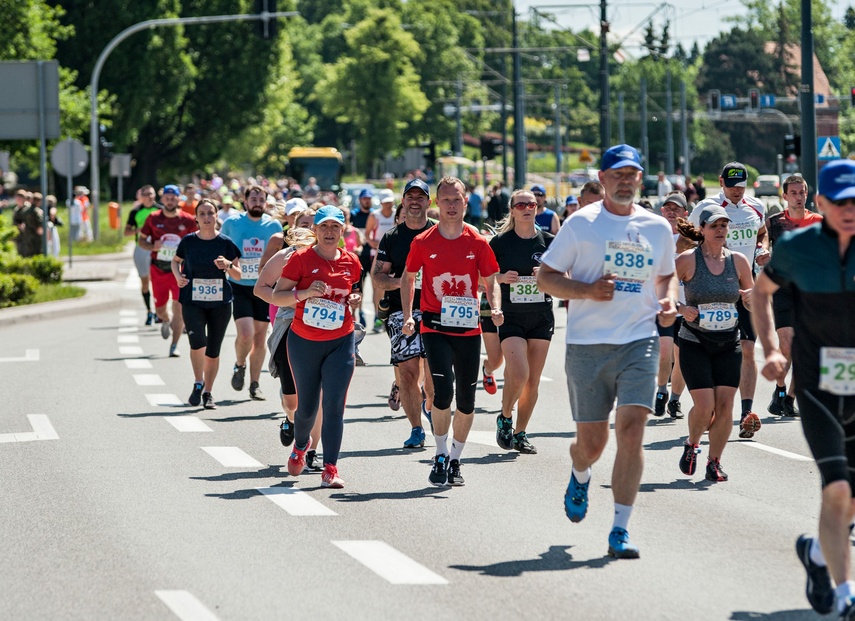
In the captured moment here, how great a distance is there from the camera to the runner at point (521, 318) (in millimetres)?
11219

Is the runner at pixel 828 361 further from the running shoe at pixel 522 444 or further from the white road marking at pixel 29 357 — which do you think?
the white road marking at pixel 29 357

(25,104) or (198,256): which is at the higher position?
(25,104)

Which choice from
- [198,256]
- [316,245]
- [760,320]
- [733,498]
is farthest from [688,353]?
[198,256]

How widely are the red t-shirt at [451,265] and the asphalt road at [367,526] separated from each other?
114cm

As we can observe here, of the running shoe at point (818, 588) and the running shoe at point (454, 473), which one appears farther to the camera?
the running shoe at point (454, 473)

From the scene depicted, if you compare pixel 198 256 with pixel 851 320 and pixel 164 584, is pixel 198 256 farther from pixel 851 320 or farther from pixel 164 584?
pixel 851 320

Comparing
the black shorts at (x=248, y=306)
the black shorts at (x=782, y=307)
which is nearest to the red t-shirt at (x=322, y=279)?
the black shorts at (x=782, y=307)

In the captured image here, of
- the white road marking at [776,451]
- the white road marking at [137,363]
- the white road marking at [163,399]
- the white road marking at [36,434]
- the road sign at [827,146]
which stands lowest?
the white road marking at [776,451]

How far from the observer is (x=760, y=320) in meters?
6.68

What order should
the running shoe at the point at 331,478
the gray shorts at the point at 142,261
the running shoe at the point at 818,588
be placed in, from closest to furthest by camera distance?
1. the running shoe at the point at 818,588
2. the running shoe at the point at 331,478
3. the gray shorts at the point at 142,261

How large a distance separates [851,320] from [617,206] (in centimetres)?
156

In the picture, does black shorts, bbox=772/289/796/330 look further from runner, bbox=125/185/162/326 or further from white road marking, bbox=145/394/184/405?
runner, bbox=125/185/162/326

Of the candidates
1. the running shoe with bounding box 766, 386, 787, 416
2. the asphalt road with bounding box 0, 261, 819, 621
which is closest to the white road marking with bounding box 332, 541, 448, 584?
the asphalt road with bounding box 0, 261, 819, 621

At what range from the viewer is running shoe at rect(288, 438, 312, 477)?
10195mm
